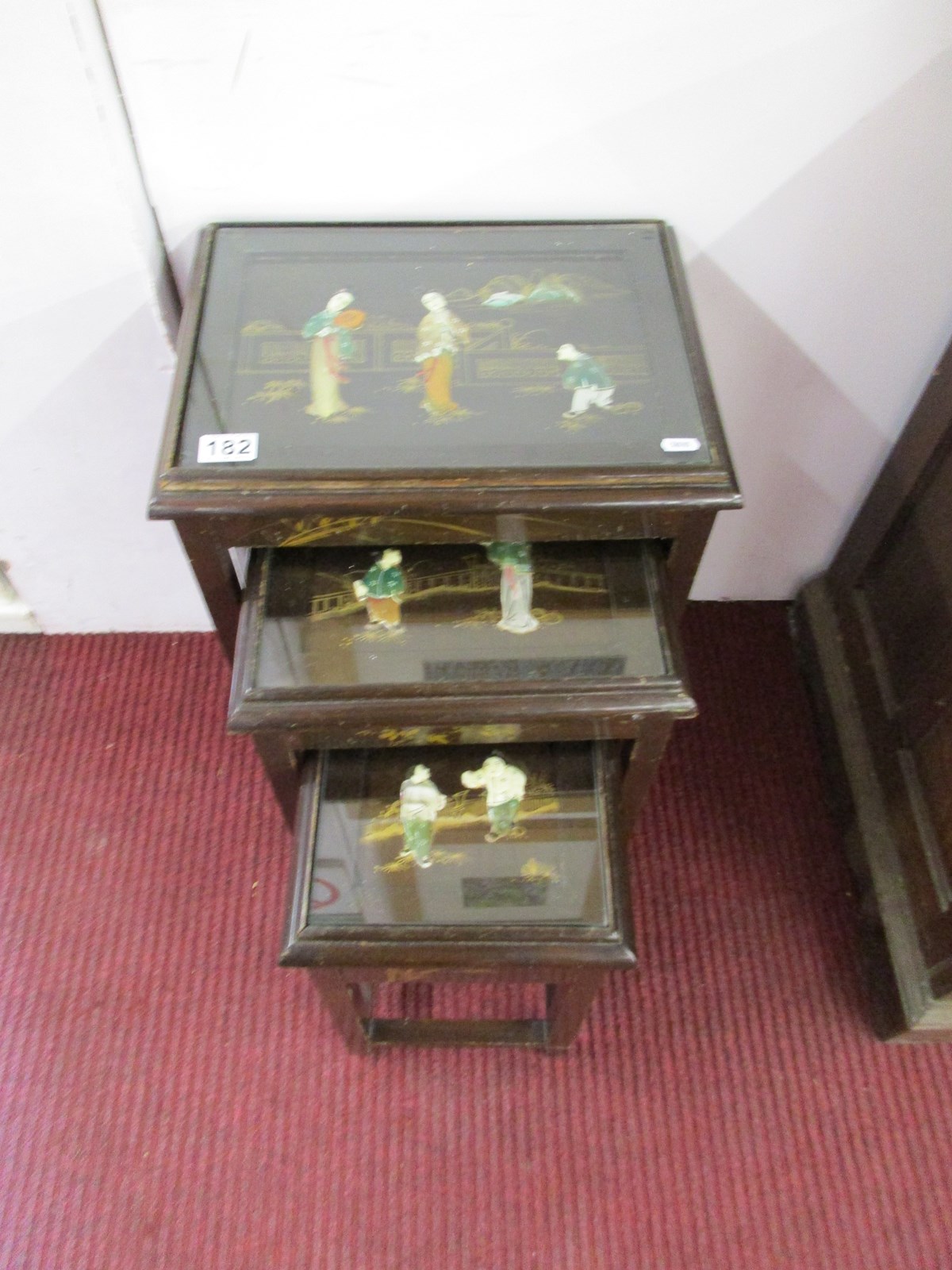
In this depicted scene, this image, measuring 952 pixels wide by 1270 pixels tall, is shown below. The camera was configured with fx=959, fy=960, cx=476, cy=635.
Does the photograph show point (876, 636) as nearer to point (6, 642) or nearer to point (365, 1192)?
point (365, 1192)

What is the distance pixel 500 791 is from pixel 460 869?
0.26ft

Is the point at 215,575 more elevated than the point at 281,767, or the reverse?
the point at 215,575

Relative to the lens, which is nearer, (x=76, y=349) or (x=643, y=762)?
(x=643, y=762)

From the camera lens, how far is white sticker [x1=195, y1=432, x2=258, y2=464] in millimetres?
787

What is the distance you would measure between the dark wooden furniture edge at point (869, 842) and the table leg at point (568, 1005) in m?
0.37

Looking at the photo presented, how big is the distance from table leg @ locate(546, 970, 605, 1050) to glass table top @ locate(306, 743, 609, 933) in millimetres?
93

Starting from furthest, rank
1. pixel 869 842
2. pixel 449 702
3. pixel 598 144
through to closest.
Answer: pixel 869 842
pixel 598 144
pixel 449 702

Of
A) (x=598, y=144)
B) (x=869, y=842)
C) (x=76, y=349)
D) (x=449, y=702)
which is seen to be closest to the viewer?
(x=449, y=702)

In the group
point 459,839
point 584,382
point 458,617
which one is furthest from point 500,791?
point 584,382

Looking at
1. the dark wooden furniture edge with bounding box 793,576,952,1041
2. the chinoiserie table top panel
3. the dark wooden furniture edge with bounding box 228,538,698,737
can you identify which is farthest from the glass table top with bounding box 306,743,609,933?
the dark wooden furniture edge with bounding box 793,576,952,1041

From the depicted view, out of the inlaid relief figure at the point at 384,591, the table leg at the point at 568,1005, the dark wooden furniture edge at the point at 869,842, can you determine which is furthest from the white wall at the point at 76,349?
the dark wooden furniture edge at the point at 869,842

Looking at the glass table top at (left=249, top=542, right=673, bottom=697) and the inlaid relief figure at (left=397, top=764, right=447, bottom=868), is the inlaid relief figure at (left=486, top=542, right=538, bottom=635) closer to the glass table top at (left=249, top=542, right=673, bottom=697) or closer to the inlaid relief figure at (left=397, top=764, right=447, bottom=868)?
the glass table top at (left=249, top=542, right=673, bottom=697)

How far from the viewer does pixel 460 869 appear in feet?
2.77

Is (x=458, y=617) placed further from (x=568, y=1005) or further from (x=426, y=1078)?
(x=426, y=1078)
